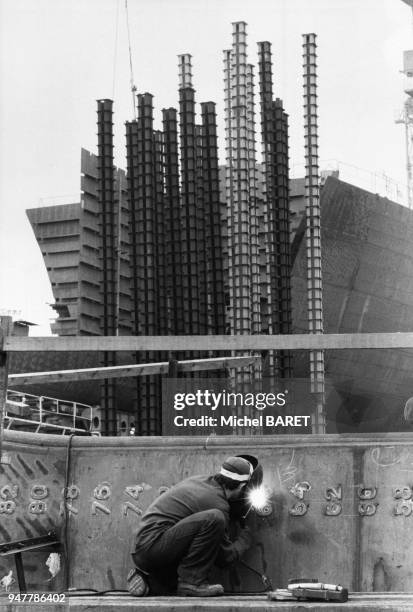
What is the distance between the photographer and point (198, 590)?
8828 millimetres

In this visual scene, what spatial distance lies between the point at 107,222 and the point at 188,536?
131 feet

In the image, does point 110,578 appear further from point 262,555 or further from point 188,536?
point 188,536

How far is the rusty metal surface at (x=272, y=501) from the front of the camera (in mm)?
9734

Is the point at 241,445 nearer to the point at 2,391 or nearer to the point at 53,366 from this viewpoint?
the point at 2,391

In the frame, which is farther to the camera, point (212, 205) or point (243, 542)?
point (212, 205)

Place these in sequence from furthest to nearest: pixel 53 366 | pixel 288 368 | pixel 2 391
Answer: pixel 53 366, pixel 288 368, pixel 2 391

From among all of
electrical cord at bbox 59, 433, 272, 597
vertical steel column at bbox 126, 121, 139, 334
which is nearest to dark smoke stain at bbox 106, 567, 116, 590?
electrical cord at bbox 59, 433, 272, 597

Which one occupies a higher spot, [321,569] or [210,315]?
[210,315]

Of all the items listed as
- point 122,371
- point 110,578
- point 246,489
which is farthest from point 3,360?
point 122,371

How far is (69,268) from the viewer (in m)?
54.4

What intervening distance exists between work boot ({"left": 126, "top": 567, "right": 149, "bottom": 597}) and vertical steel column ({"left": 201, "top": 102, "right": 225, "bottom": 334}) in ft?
125

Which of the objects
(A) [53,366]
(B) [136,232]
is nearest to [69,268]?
(A) [53,366]

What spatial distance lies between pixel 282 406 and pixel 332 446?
1.65 ft

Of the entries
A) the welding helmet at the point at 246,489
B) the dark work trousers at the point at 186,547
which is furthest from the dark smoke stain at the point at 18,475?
the welding helmet at the point at 246,489
